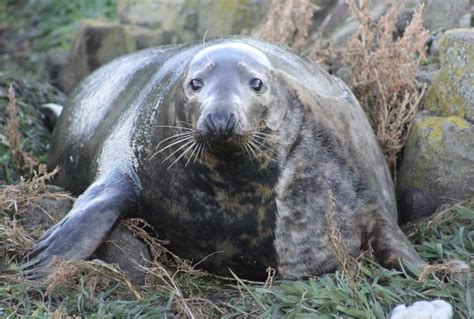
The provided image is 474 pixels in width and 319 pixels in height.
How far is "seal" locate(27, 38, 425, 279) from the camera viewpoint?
450 cm

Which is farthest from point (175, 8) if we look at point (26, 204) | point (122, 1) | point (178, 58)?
point (26, 204)

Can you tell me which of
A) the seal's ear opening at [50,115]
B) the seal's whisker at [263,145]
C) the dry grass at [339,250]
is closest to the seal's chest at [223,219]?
the seal's whisker at [263,145]

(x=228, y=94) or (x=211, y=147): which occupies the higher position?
(x=228, y=94)

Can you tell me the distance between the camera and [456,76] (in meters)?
5.41

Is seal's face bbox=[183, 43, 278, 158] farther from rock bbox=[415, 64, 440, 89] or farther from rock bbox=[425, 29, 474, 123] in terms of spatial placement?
rock bbox=[415, 64, 440, 89]

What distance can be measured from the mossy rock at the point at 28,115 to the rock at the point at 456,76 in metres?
2.56

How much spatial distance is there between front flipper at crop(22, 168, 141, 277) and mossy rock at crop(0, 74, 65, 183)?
1251 mm

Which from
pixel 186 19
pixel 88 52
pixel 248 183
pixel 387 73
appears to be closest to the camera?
pixel 248 183

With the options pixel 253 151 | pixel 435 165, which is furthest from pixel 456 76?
pixel 253 151

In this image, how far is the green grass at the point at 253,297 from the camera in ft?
13.2

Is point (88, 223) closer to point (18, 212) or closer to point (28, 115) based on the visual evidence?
point (18, 212)

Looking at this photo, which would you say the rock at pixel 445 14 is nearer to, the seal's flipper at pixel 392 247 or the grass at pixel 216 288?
the grass at pixel 216 288

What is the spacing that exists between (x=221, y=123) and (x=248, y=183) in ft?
2.01

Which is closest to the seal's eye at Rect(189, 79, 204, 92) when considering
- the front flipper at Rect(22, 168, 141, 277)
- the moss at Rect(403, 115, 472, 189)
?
the front flipper at Rect(22, 168, 141, 277)
